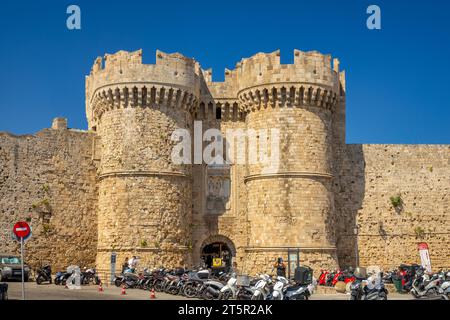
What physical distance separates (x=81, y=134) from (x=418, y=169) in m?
15.4

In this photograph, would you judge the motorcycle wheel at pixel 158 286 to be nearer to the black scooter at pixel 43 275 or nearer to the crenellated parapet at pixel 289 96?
the black scooter at pixel 43 275

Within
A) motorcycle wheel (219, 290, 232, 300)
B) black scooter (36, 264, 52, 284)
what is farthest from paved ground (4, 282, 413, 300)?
motorcycle wheel (219, 290, 232, 300)

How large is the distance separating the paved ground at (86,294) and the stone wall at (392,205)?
761 cm

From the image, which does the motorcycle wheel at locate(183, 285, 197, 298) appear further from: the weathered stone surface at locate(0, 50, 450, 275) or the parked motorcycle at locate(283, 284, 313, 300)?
the weathered stone surface at locate(0, 50, 450, 275)

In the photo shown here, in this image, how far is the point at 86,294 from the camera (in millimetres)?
20094

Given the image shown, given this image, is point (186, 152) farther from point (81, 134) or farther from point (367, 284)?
point (367, 284)

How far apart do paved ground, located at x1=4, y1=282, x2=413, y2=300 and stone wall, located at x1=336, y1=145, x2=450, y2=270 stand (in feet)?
25.0

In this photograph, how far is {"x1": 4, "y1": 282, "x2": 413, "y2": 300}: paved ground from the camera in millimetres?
18812

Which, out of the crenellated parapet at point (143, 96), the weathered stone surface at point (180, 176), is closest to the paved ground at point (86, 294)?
the weathered stone surface at point (180, 176)

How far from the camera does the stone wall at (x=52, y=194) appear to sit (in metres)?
26.8

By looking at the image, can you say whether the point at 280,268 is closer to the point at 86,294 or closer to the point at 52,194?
the point at 86,294

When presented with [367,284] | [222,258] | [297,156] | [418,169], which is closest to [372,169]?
[418,169]

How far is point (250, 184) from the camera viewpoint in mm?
27578

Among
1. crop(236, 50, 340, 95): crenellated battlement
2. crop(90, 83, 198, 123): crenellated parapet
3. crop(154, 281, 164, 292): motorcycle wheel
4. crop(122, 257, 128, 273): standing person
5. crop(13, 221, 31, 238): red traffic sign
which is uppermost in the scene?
crop(236, 50, 340, 95): crenellated battlement
